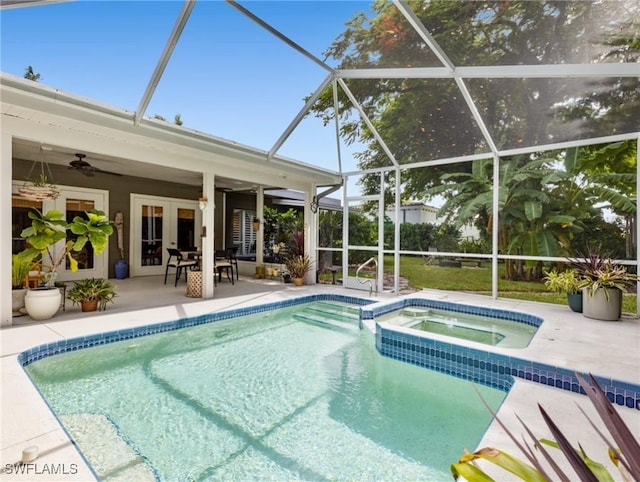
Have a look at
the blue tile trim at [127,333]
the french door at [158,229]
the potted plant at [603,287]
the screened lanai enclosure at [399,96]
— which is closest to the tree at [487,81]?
the screened lanai enclosure at [399,96]

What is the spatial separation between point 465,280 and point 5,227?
10975 mm

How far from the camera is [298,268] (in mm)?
9688

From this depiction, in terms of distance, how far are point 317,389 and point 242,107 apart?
18.6 ft

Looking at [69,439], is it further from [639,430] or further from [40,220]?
[40,220]

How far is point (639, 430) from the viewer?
8.87 feet

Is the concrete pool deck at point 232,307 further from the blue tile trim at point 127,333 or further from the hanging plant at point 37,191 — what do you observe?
the hanging plant at point 37,191

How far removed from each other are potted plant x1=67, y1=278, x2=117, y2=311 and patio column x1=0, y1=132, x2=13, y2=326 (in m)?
1.01

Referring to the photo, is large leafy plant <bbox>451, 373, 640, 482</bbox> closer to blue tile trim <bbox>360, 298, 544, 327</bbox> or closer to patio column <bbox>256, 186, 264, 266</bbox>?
blue tile trim <bbox>360, 298, 544, 327</bbox>

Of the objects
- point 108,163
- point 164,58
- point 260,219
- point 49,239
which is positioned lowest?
point 49,239

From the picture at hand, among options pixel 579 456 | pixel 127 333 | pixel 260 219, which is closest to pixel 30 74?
pixel 260 219

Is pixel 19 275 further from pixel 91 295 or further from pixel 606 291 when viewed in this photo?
pixel 606 291

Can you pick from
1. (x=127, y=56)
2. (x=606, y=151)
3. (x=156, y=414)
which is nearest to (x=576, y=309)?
(x=606, y=151)

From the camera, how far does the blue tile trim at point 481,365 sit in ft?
11.0

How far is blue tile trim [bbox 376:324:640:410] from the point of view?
11.0ft
